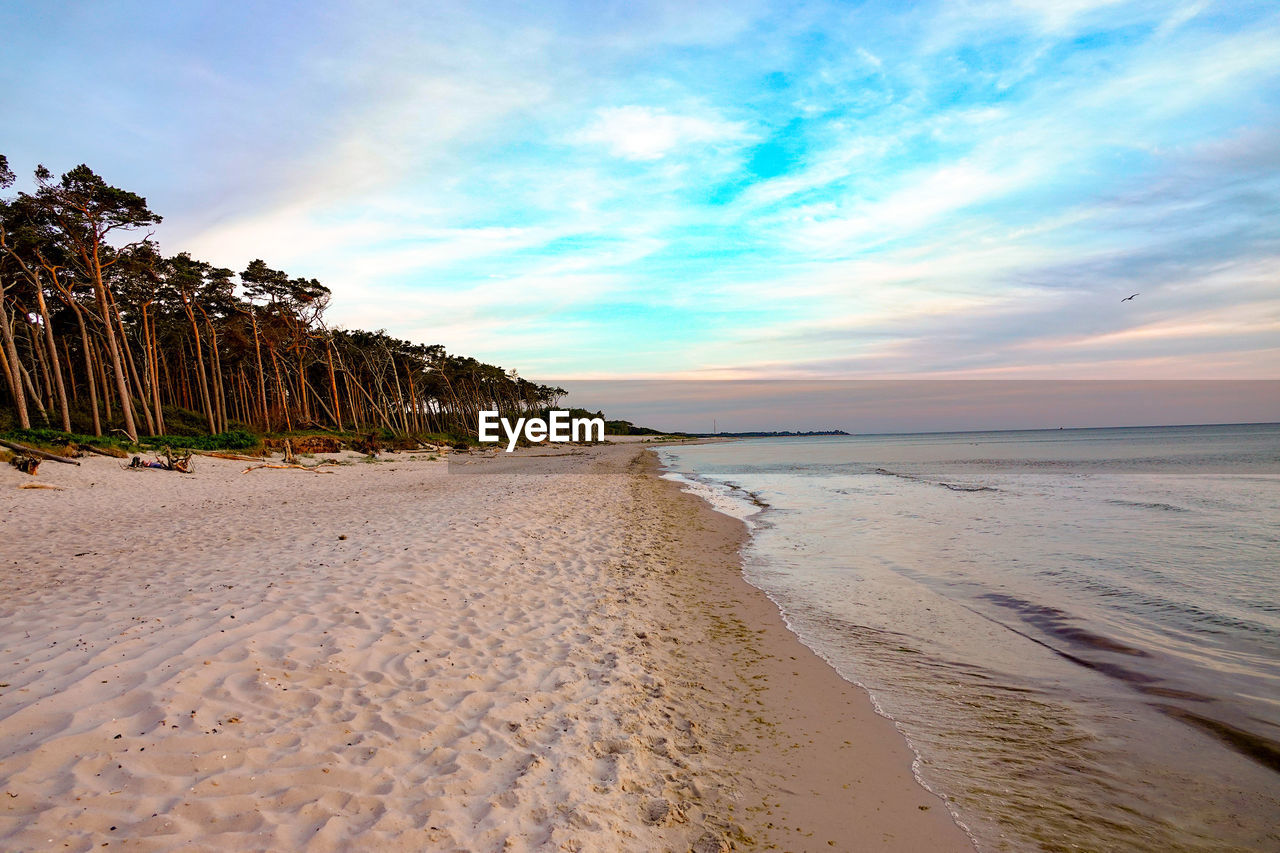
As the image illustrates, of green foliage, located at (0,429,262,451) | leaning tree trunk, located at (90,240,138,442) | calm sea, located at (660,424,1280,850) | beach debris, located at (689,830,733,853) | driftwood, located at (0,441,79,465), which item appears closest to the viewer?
beach debris, located at (689,830,733,853)

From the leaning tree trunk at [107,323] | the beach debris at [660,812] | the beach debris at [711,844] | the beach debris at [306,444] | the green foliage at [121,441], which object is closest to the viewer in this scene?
the beach debris at [711,844]

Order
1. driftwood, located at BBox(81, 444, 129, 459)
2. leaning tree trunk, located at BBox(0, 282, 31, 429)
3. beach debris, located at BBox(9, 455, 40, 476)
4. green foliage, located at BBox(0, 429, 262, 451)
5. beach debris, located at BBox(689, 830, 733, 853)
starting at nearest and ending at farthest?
beach debris, located at BBox(689, 830, 733, 853), beach debris, located at BBox(9, 455, 40, 476), green foliage, located at BBox(0, 429, 262, 451), driftwood, located at BBox(81, 444, 129, 459), leaning tree trunk, located at BBox(0, 282, 31, 429)

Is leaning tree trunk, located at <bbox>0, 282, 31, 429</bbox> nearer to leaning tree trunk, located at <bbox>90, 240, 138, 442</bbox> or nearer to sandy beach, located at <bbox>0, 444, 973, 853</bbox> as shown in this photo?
leaning tree trunk, located at <bbox>90, 240, 138, 442</bbox>

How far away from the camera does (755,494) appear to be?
84.0 feet

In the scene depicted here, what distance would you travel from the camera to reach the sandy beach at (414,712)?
3320 mm

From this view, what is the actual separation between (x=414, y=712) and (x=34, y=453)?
20.3 metres

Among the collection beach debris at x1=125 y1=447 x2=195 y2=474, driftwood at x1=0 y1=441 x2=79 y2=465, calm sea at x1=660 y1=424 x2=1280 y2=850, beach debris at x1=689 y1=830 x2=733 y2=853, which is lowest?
calm sea at x1=660 y1=424 x2=1280 y2=850

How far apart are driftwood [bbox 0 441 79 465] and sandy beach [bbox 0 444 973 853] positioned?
1117cm

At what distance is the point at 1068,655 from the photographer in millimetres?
6930

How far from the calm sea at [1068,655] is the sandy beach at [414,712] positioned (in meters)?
0.60

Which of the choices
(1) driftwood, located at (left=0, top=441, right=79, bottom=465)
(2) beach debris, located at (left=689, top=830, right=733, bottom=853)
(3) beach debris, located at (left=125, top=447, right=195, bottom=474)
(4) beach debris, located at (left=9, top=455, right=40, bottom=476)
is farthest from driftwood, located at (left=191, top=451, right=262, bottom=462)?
(2) beach debris, located at (left=689, top=830, right=733, bottom=853)

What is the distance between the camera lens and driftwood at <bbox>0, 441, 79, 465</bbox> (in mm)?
17094

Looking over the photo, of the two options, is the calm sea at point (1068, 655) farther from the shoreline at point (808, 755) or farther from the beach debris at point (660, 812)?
the beach debris at point (660, 812)

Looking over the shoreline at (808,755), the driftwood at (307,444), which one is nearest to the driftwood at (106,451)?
the driftwood at (307,444)
